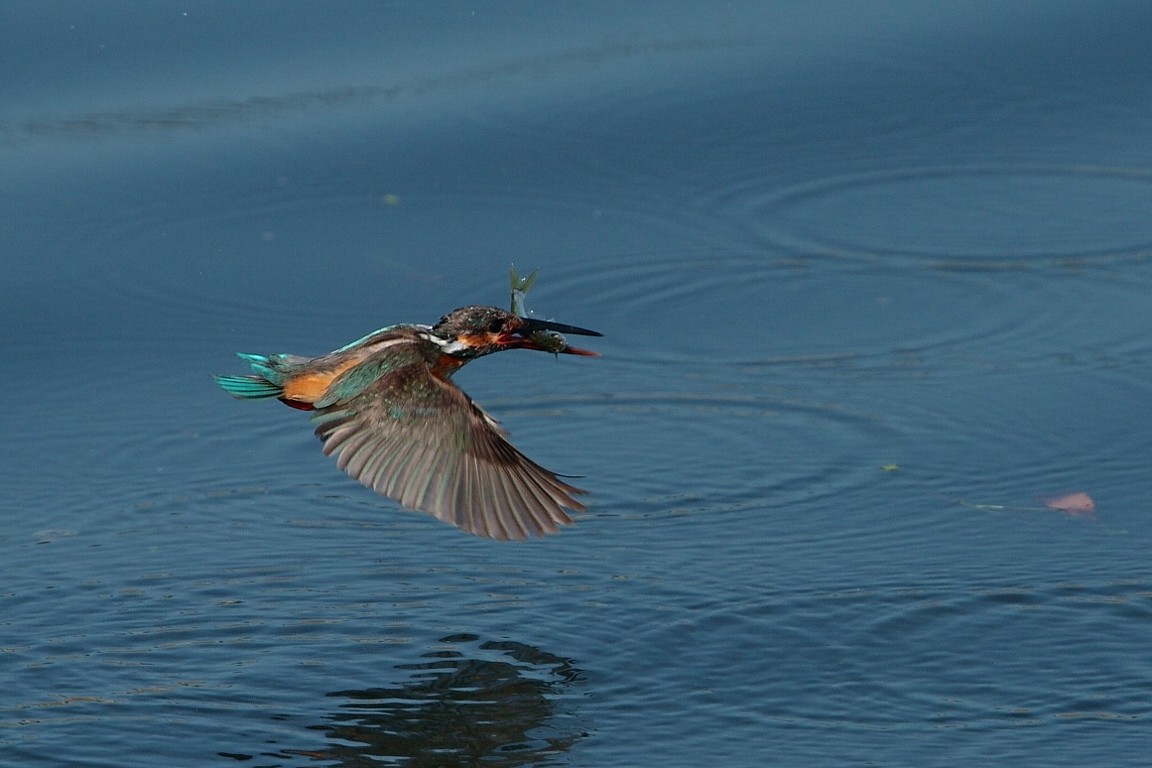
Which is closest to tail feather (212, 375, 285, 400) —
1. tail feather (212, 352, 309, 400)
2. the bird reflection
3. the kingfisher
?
tail feather (212, 352, 309, 400)

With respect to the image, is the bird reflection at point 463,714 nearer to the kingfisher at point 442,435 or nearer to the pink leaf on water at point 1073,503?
the kingfisher at point 442,435

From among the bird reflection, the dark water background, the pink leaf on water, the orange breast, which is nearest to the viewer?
the bird reflection

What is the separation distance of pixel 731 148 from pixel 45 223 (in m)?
2.77

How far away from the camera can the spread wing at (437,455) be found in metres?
4.96

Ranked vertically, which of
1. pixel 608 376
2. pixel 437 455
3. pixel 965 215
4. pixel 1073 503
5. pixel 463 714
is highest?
pixel 965 215

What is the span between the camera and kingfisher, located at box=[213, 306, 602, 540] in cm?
496

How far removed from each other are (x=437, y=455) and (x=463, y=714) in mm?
800

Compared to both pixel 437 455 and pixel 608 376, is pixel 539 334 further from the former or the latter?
pixel 608 376

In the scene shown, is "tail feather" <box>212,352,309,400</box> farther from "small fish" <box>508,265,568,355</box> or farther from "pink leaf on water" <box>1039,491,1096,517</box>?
"pink leaf on water" <box>1039,491,1096,517</box>

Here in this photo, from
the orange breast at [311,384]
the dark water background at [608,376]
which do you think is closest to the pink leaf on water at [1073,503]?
the dark water background at [608,376]

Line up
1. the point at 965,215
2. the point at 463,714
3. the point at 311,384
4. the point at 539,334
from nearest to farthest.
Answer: the point at 463,714
the point at 539,334
the point at 311,384
the point at 965,215

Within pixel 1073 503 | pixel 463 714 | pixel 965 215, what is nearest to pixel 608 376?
pixel 1073 503

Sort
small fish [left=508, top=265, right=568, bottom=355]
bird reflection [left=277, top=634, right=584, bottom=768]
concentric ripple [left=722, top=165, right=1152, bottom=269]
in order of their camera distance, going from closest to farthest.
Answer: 1. bird reflection [left=277, top=634, right=584, bottom=768]
2. small fish [left=508, top=265, right=568, bottom=355]
3. concentric ripple [left=722, top=165, right=1152, bottom=269]

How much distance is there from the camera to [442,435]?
5.06m
